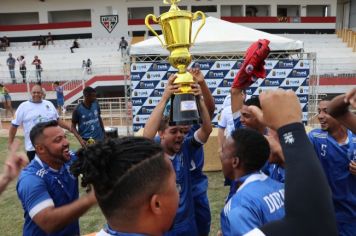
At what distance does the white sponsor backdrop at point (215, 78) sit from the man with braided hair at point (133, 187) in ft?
25.8

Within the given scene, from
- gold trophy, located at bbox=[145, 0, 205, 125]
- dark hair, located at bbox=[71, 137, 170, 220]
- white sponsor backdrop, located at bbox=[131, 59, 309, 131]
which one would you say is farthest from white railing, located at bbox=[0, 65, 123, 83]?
dark hair, located at bbox=[71, 137, 170, 220]

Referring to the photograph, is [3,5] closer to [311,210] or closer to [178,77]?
[178,77]

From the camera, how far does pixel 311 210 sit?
3.41ft

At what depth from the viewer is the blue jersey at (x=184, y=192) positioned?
9.62 ft

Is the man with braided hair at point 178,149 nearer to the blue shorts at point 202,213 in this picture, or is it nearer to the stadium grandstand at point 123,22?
the blue shorts at point 202,213

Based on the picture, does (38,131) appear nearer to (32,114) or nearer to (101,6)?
(32,114)

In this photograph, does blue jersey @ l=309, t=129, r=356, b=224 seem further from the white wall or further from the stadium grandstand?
the white wall

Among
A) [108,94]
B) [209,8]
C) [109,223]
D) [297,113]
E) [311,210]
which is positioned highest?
[209,8]

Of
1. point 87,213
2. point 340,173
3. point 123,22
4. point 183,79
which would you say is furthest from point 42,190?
point 123,22

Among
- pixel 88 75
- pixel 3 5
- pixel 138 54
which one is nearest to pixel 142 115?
pixel 138 54

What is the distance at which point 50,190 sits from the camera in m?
2.66

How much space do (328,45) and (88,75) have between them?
17568 mm

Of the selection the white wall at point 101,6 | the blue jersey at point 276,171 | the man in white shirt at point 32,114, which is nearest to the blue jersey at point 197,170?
the blue jersey at point 276,171

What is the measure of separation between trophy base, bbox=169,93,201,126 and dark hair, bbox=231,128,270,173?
69cm
